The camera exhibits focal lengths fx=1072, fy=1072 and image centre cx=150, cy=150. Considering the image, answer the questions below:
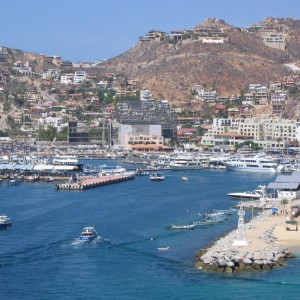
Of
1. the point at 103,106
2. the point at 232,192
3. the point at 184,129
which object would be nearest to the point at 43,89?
the point at 103,106

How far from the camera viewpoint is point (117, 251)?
28.1 m

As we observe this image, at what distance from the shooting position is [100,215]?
36.1 metres

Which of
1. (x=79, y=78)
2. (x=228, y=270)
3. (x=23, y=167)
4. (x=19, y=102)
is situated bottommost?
(x=228, y=270)

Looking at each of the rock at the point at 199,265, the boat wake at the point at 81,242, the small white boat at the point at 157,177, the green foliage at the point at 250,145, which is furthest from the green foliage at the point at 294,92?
the rock at the point at 199,265

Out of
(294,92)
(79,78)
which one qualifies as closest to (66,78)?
(79,78)

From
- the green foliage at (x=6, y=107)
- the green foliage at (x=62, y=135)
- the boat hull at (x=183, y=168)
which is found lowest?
the boat hull at (x=183, y=168)

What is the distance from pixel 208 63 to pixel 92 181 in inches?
1794

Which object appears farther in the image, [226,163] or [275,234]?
[226,163]

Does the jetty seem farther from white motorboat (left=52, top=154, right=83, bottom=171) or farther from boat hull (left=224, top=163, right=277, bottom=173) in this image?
boat hull (left=224, top=163, right=277, bottom=173)

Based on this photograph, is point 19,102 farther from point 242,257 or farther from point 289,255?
point 242,257

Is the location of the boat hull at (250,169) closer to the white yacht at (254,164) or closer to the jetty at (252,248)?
the white yacht at (254,164)

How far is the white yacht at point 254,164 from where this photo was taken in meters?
58.1

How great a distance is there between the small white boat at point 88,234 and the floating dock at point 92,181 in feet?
53.0

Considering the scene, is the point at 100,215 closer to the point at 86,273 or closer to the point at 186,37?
the point at 86,273
